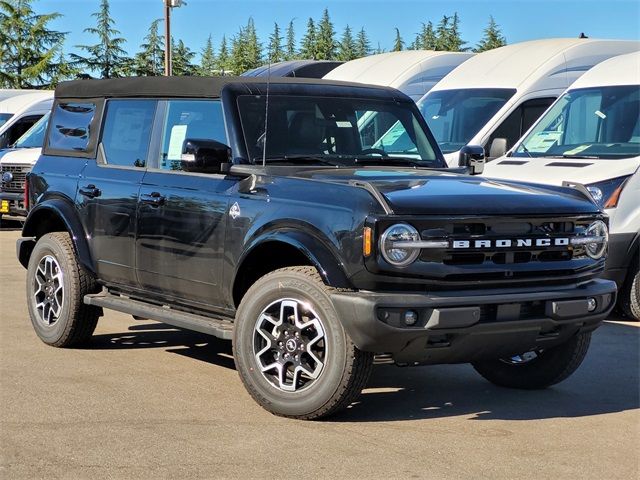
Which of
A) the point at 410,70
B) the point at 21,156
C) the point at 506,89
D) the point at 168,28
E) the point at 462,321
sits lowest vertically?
the point at 462,321

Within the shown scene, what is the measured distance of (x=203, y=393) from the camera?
21.5 ft

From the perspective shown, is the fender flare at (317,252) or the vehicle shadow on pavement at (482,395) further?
the vehicle shadow on pavement at (482,395)

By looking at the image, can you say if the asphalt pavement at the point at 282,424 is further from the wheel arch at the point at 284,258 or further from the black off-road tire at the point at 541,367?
the wheel arch at the point at 284,258

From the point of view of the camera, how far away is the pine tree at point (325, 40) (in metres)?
34.1

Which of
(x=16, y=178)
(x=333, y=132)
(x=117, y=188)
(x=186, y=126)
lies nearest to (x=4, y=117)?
(x=16, y=178)

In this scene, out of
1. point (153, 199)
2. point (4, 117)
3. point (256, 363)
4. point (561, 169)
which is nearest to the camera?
point (256, 363)

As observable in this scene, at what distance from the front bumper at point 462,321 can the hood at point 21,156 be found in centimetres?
1322

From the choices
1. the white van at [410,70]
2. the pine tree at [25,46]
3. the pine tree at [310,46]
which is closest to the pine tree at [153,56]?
the white van at [410,70]

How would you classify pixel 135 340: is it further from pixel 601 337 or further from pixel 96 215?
pixel 601 337

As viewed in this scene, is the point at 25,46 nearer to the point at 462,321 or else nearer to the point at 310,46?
the point at 310,46

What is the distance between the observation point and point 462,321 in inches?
216

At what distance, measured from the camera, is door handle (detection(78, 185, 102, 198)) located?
7.60m

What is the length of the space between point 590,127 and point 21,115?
12.6 meters

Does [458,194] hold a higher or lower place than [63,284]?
higher
